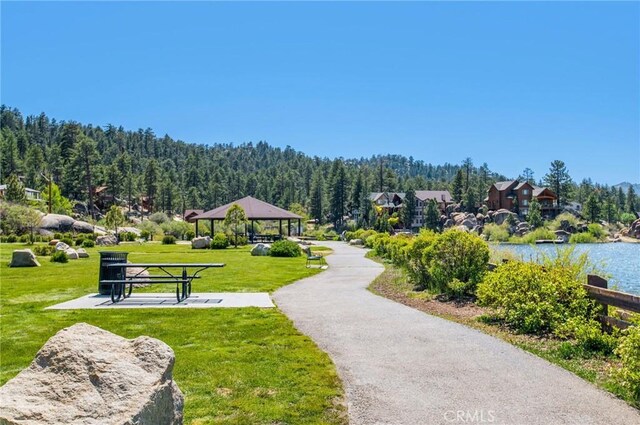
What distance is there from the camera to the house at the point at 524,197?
87.2 meters

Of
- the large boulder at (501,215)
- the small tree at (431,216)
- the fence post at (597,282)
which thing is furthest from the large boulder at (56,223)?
the large boulder at (501,215)

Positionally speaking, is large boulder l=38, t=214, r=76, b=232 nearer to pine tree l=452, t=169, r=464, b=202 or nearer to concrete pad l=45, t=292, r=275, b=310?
concrete pad l=45, t=292, r=275, b=310

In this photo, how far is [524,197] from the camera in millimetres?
88062

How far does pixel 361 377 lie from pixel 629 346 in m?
2.91

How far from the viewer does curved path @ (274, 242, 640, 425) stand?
462 centimetres

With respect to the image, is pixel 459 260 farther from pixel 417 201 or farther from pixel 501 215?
pixel 417 201

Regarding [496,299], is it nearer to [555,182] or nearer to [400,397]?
[400,397]

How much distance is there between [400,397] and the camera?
506cm

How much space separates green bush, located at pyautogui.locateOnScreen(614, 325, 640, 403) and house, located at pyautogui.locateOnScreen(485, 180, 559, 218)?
287 feet

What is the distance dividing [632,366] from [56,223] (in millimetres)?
51952

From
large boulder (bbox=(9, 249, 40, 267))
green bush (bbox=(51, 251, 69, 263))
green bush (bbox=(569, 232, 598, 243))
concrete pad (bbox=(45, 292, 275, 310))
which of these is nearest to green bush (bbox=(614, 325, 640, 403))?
concrete pad (bbox=(45, 292, 275, 310))

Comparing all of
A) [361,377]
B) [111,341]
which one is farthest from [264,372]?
[111,341]

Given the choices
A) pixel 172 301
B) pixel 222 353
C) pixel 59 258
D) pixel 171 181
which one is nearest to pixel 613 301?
pixel 222 353

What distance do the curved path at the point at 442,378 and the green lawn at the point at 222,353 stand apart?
1.26 feet
